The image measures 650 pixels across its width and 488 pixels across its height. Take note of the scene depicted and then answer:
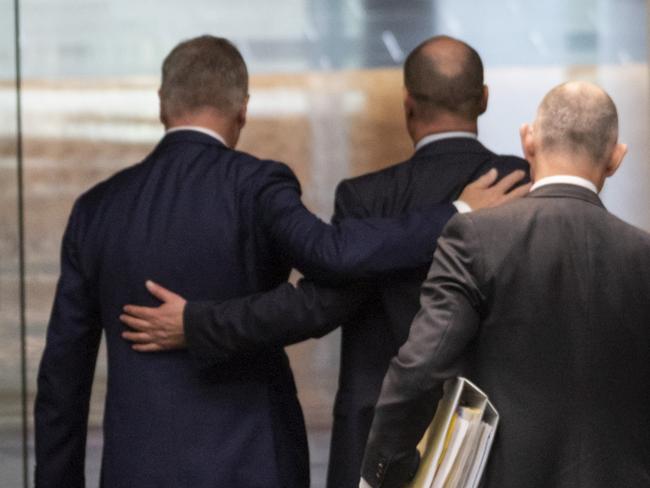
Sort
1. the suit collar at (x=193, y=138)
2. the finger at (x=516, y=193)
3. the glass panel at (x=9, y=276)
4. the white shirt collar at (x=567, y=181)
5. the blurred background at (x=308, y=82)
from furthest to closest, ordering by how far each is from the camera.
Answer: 1. the blurred background at (x=308, y=82)
2. the glass panel at (x=9, y=276)
3. the suit collar at (x=193, y=138)
4. the finger at (x=516, y=193)
5. the white shirt collar at (x=567, y=181)

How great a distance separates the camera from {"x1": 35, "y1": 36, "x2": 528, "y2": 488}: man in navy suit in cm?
351

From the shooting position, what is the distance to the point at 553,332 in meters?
2.91

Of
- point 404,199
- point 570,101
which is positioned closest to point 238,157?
point 404,199

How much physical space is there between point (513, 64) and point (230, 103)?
2.03 m

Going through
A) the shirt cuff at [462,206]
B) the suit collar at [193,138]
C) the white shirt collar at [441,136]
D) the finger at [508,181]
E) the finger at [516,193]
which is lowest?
the shirt cuff at [462,206]

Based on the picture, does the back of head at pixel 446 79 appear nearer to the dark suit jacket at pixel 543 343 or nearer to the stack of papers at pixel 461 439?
the dark suit jacket at pixel 543 343

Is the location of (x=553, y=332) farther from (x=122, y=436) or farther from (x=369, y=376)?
(x=122, y=436)

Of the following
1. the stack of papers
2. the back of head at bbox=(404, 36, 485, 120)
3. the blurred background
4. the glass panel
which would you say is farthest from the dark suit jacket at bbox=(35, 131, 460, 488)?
the blurred background

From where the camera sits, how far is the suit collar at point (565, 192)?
2957mm

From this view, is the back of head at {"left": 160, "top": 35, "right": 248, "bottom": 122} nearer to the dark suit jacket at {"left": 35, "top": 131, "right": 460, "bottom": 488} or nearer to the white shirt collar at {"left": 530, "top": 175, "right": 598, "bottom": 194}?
the dark suit jacket at {"left": 35, "top": 131, "right": 460, "bottom": 488}

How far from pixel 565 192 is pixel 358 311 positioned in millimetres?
824

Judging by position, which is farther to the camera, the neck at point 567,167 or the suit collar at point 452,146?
the suit collar at point 452,146

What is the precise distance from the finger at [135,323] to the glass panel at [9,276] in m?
1.50

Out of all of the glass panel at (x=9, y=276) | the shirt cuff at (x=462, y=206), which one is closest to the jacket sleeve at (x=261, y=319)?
the shirt cuff at (x=462, y=206)
